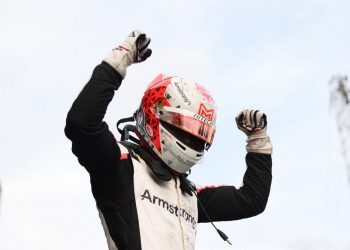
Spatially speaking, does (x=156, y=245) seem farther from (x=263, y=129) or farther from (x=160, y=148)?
(x=263, y=129)

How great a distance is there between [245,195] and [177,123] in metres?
1.41

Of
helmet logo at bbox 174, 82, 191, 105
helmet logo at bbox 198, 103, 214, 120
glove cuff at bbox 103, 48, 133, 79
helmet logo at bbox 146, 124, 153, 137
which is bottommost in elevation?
helmet logo at bbox 146, 124, 153, 137

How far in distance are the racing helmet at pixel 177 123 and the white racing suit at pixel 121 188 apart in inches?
8.4

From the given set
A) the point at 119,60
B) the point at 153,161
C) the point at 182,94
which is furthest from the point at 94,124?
the point at 182,94

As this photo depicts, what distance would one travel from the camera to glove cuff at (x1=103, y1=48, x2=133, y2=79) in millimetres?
5445

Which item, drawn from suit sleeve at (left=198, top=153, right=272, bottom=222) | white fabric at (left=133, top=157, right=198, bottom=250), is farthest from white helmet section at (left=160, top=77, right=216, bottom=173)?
suit sleeve at (left=198, top=153, right=272, bottom=222)

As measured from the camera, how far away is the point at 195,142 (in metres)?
6.07

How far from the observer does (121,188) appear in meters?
5.56

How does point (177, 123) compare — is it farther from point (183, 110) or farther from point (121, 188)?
point (121, 188)

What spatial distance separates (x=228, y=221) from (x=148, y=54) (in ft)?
6.92

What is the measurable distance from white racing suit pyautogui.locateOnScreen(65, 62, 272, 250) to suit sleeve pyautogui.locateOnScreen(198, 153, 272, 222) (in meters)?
0.55

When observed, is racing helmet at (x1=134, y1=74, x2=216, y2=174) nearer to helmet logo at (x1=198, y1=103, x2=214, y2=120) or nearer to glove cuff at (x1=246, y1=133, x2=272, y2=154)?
helmet logo at (x1=198, y1=103, x2=214, y2=120)

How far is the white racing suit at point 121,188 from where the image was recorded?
5.23 meters

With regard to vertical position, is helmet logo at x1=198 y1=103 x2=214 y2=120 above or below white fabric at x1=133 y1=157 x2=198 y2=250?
above
